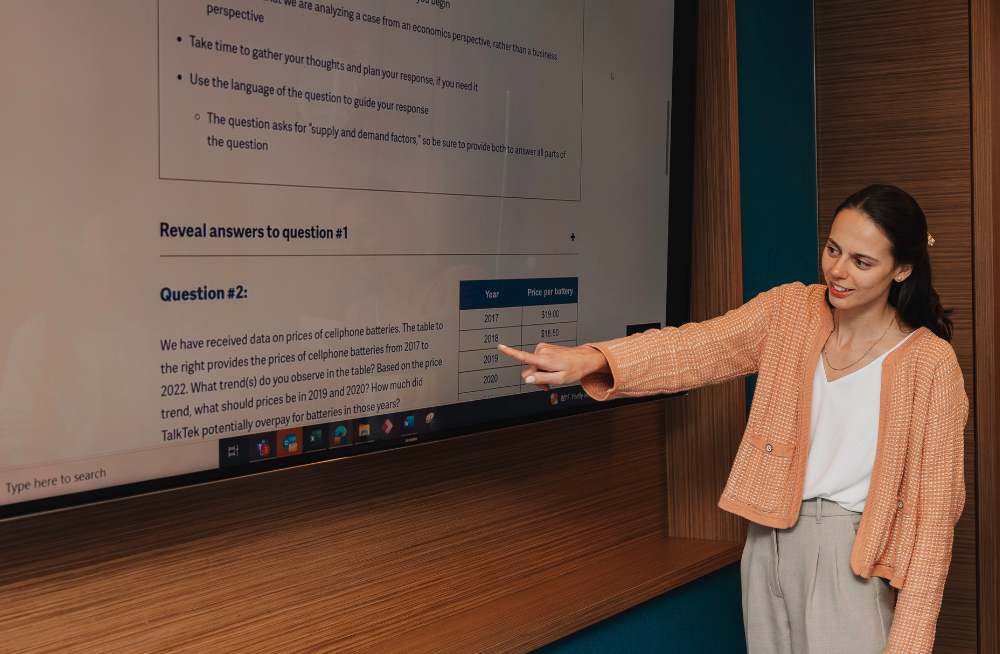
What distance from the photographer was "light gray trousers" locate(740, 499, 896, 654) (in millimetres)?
1521

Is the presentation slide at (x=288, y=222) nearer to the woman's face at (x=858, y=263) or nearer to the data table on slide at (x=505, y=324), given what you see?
the data table on slide at (x=505, y=324)

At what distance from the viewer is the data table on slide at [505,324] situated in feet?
5.34

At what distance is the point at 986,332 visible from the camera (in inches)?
102

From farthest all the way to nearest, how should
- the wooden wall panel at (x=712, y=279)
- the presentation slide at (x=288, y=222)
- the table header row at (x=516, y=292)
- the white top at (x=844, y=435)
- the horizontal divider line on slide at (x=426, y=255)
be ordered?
the wooden wall panel at (x=712, y=279) → the table header row at (x=516, y=292) → the white top at (x=844, y=435) → the horizontal divider line on slide at (x=426, y=255) → the presentation slide at (x=288, y=222)

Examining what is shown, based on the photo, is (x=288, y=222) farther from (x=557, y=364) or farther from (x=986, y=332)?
(x=986, y=332)

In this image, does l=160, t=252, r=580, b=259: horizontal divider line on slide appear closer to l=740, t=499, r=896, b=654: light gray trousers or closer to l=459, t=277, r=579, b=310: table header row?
l=459, t=277, r=579, b=310: table header row

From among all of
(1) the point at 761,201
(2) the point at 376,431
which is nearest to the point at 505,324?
(2) the point at 376,431

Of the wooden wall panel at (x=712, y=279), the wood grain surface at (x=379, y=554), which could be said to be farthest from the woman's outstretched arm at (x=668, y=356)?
the wooden wall panel at (x=712, y=279)

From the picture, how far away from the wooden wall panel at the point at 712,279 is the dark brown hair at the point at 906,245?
2.20 ft

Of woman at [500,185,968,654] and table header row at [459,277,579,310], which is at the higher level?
table header row at [459,277,579,310]

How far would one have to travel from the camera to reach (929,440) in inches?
56.6

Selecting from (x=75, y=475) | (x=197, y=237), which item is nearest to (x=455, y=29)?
(x=197, y=237)

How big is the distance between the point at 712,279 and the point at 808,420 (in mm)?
745

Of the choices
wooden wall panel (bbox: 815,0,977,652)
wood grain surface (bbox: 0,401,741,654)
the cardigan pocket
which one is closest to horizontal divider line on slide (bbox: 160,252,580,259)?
wood grain surface (bbox: 0,401,741,654)
